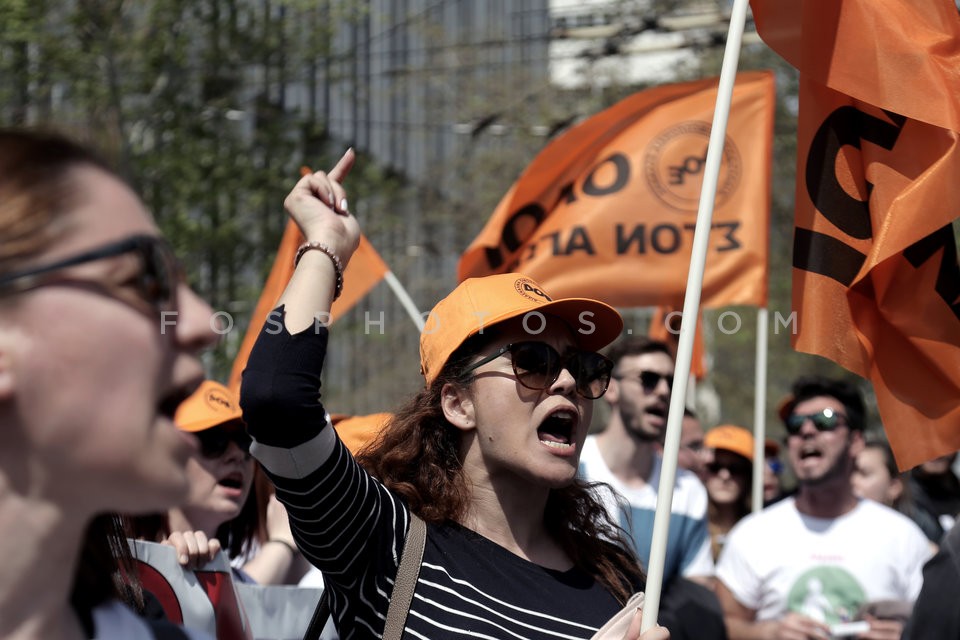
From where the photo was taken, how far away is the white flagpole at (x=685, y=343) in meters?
2.75

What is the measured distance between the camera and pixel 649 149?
7.36 m

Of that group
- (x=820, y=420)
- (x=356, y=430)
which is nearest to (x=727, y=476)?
(x=820, y=420)

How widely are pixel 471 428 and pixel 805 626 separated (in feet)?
9.98

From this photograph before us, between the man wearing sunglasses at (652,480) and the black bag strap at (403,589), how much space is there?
307 cm

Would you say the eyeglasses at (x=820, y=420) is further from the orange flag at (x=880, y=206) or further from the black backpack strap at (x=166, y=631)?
the black backpack strap at (x=166, y=631)

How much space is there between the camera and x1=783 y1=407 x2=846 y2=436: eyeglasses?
656cm

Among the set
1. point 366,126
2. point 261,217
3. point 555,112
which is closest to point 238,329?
point 261,217

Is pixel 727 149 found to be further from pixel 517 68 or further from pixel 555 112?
pixel 517 68

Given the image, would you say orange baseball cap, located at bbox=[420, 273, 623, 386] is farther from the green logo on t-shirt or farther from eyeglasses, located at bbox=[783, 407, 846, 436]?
eyeglasses, located at bbox=[783, 407, 846, 436]

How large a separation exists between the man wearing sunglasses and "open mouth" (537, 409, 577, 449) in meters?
2.68

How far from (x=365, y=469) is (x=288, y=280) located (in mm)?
3164

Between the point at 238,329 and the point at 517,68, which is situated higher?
the point at 517,68

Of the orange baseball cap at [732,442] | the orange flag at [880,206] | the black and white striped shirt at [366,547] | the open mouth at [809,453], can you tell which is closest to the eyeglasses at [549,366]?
the black and white striped shirt at [366,547]

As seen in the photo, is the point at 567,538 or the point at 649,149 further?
the point at 649,149
